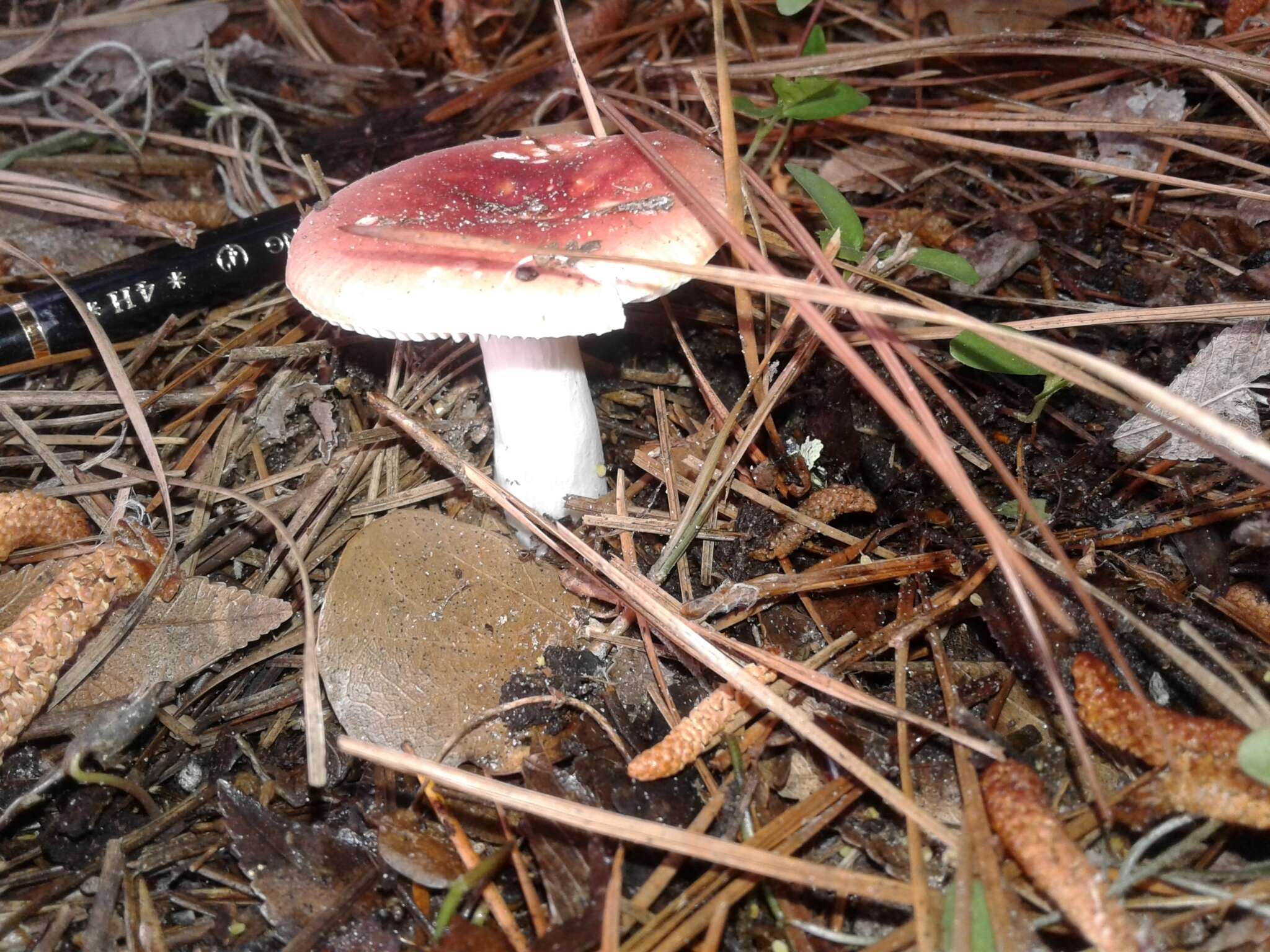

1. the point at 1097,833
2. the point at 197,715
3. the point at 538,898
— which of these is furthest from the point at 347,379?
the point at 1097,833

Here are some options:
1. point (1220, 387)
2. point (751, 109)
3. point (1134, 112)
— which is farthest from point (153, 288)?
point (1134, 112)

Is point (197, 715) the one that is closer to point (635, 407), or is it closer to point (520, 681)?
point (520, 681)

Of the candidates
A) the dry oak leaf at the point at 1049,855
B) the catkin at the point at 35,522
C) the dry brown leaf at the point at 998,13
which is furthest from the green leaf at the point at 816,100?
the catkin at the point at 35,522

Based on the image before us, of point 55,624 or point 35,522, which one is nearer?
point 55,624

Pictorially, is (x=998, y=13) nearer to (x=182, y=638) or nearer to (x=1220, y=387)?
(x=1220, y=387)

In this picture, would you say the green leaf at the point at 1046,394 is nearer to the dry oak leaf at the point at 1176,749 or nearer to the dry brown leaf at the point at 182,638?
the dry oak leaf at the point at 1176,749

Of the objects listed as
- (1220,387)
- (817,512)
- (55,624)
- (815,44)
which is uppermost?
(815,44)

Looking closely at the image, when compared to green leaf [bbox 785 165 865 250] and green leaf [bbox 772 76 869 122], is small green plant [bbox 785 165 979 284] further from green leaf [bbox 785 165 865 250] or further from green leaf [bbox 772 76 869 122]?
green leaf [bbox 772 76 869 122]
